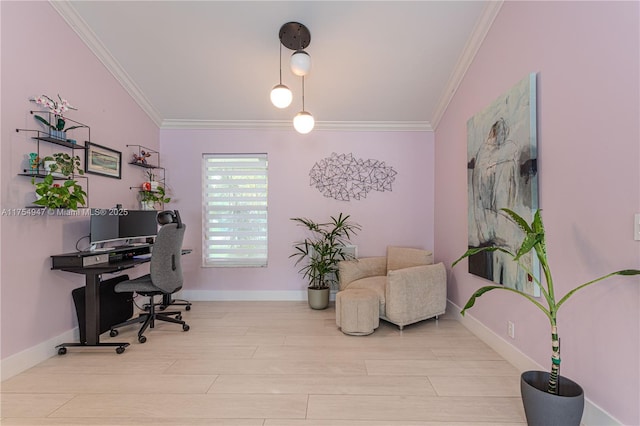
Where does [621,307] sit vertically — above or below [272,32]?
below

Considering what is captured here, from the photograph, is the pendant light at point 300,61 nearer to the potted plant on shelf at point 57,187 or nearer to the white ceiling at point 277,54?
the white ceiling at point 277,54

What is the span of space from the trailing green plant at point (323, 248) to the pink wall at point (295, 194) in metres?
0.11

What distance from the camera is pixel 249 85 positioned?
11.5 ft

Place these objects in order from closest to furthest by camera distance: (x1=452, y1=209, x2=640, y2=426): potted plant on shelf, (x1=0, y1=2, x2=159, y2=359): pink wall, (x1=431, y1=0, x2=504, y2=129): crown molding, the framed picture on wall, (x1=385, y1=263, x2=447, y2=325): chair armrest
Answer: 1. (x1=452, y1=209, x2=640, y2=426): potted plant on shelf
2. (x1=0, y1=2, x2=159, y2=359): pink wall
3. (x1=431, y1=0, x2=504, y2=129): crown molding
4. the framed picture on wall
5. (x1=385, y1=263, x2=447, y2=325): chair armrest

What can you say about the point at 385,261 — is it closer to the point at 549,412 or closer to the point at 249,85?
the point at 549,412

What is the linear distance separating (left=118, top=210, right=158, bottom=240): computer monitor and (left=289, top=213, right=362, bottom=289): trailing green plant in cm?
178

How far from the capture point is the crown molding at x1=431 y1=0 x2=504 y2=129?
2.53 meters

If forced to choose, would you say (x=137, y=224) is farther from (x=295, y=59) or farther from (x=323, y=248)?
(x=295, y=59)

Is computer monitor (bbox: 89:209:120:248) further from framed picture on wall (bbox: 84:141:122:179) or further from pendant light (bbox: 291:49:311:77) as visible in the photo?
pendant light (bbox: 291:49:311:77)

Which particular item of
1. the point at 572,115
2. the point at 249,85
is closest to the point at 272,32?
the point at 249,85

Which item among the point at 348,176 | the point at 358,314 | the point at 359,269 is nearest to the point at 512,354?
the point at 358,314

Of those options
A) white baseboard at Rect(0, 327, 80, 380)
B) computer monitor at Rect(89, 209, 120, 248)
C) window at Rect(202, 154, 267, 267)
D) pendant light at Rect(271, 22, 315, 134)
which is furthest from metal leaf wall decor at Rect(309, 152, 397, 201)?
white baseboard at Rect(0, 327, 80, 380)

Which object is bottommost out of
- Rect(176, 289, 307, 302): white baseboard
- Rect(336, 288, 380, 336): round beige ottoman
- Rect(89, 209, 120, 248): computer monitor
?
Rect(176, 289, 307, 302): white baseboard

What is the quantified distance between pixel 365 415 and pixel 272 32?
10.5ft
